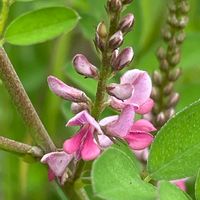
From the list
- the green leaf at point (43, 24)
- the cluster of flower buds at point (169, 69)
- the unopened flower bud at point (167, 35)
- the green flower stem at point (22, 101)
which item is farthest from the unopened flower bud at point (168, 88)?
the green flower stem at point (22, 101)

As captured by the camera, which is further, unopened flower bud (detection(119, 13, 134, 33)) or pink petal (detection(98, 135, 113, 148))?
pink petal (detection(98, 135, 113, 148))

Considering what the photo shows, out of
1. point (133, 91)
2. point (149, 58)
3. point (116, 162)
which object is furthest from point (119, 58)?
point (149, 58)

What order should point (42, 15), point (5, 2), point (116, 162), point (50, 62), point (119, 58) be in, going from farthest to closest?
point (50, 62), point (42, 15), point (5, 2), point (119, 58), point (116, 162)

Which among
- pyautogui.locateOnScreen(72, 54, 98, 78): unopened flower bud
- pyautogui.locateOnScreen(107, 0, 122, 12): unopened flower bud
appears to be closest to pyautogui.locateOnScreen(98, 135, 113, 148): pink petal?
pyautogui.locateOnScreen(72, 54, 98, 78): unopened flower bud

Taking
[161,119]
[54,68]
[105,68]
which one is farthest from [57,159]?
[54,68]

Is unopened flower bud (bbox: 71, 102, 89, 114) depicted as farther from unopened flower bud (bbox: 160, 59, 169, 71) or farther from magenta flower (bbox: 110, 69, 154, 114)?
unopened flower bud (bbox: 160, 59, 169, 71)

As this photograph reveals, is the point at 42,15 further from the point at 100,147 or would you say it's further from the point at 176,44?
the point at 100,147
